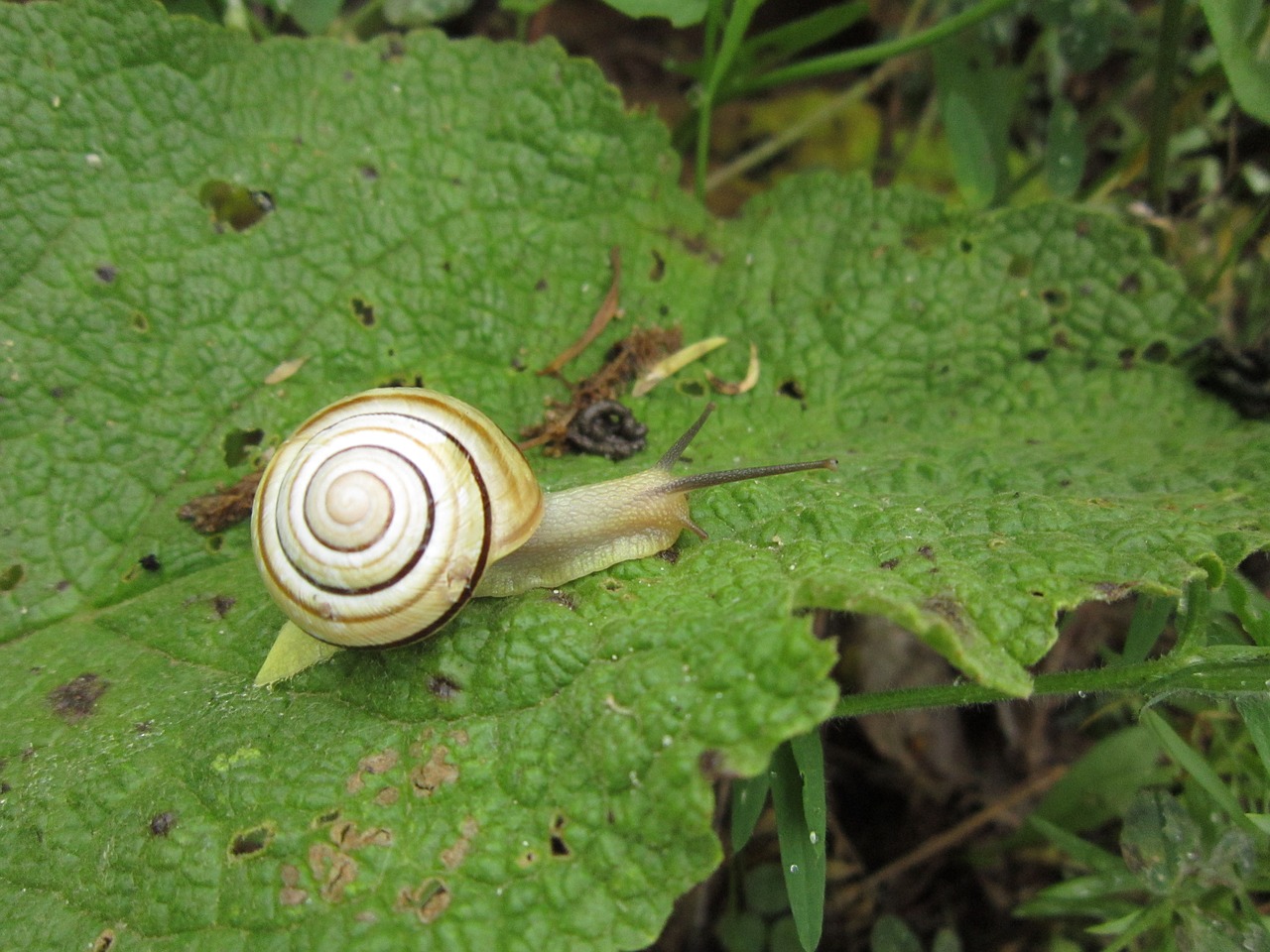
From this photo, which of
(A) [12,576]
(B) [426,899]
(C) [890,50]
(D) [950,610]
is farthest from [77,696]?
(C) [890,50]

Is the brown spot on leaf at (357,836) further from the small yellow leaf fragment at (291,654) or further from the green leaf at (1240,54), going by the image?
the green leaf at (1240,54)

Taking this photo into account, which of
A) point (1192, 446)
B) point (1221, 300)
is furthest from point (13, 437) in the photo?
point (1221, 300)

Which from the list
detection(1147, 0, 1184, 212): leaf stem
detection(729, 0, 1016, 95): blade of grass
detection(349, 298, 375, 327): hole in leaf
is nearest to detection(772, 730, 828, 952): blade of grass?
detection(349, 298, 375, 327): hole in leaf

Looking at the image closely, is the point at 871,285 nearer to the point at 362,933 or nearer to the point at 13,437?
the point at 362,933

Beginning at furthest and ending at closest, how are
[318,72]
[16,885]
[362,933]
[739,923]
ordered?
1. [739,923]
2. [318,72]
3. [16,885]
4. [362,933]

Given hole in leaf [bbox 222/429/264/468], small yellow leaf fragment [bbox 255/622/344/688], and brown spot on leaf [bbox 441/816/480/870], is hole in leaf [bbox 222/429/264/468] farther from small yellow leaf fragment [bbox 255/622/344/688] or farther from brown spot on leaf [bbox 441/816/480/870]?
brown spot on leaf [bbox 441/816/480/870]

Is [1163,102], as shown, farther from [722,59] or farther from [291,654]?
[291,654]
